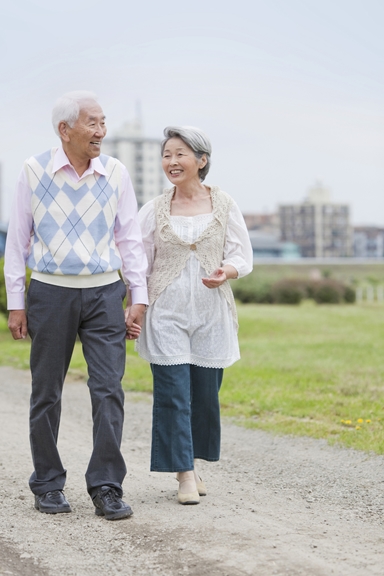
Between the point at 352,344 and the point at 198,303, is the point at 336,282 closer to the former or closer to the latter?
the point at 352,344

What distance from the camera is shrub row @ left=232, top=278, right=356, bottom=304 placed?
34.7 m

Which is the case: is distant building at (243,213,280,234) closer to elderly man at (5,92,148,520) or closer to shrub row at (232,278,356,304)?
shrub row at (232,278,356,304)

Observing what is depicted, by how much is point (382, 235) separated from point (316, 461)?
154 m

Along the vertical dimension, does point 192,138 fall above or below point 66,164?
above

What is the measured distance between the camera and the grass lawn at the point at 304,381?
8266 millimetres

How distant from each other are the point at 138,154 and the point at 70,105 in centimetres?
11477

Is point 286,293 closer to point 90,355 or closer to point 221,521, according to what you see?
point 90,355

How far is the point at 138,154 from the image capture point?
388 ft

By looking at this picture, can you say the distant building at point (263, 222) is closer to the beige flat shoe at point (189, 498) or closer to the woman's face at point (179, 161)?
the woman's face at point (179, 161)

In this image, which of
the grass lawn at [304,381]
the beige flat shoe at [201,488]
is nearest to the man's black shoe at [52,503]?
the beige flat shoe at [201,488]

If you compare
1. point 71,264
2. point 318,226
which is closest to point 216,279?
point 71,264

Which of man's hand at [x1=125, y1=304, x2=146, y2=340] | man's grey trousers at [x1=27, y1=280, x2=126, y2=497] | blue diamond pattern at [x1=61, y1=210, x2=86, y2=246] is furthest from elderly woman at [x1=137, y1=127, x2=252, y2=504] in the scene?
blue diamond pattern at [x1=61, y1=210, x2=86, y2=246]

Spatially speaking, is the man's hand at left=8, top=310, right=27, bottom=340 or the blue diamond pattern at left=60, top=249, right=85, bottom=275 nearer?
the blue diamond pattern at left=60, top=249, right=85, bottom=275

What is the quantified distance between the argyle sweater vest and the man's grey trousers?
134 millimetres
